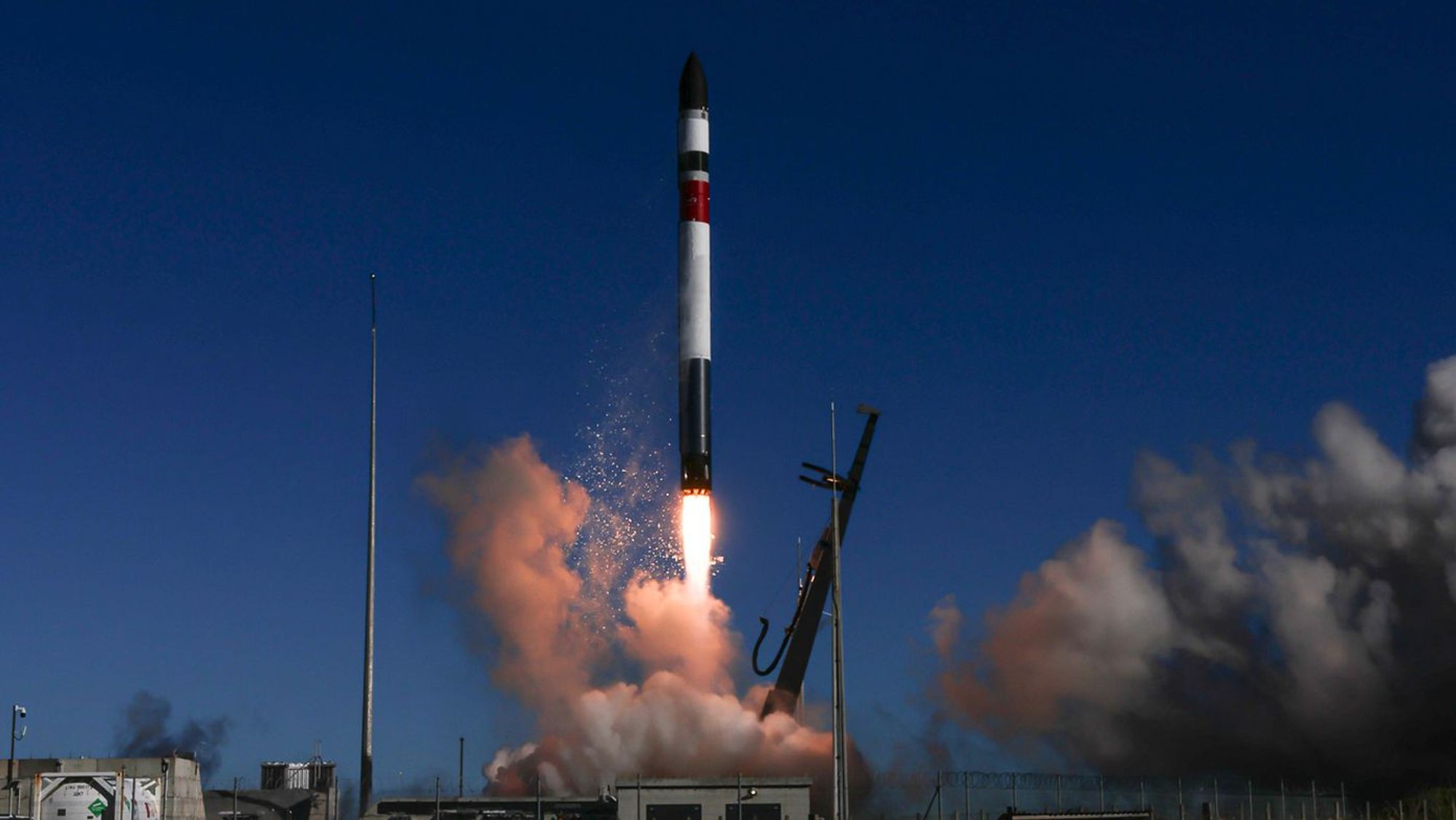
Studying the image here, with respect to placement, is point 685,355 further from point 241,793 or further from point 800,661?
point 241,793

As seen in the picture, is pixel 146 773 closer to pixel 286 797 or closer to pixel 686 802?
pixel 286 797

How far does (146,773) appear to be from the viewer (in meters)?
113

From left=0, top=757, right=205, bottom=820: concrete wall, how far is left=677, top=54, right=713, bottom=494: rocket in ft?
129

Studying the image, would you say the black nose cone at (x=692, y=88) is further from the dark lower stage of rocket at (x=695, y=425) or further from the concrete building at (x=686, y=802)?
the concrete building at (x=686, y=802)

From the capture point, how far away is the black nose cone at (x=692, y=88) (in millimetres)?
94125

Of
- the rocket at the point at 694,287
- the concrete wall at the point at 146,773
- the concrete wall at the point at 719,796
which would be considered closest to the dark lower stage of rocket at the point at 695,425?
the rocket at the point at 694,287

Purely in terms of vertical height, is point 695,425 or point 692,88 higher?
point 692,88

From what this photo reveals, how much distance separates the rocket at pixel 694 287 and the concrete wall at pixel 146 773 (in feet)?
129

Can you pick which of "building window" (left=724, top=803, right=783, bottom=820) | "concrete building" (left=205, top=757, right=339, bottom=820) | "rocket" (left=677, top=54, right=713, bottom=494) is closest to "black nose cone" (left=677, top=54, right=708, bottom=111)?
"rocket" (left=677, top=54, right=713, bottom=494)

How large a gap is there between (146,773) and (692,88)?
2152 inches

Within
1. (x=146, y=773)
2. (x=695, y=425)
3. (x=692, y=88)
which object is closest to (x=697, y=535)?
(x=695, y=425)

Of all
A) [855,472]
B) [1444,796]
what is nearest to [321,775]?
[855,472]

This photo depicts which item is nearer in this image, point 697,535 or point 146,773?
point 697,535

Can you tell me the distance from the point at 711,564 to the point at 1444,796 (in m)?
40.9
